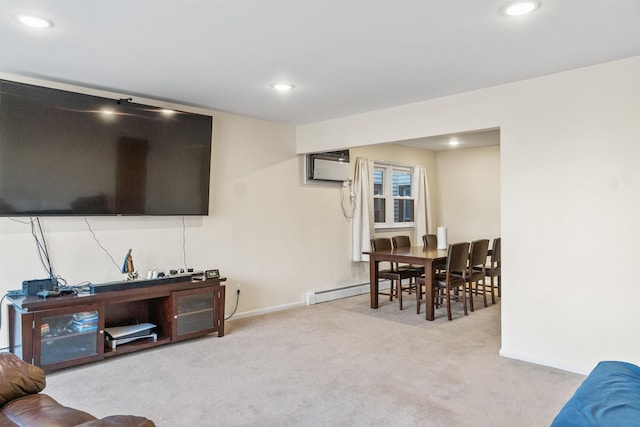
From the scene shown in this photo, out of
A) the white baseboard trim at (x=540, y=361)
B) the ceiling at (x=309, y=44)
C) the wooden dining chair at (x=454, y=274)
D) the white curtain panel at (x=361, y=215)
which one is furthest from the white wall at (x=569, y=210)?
the white curtain panel at (x=361, y=215)

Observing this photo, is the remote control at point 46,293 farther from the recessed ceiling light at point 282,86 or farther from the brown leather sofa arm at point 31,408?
the recessed ceiling light at point 282,86

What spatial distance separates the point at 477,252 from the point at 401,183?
2.26m

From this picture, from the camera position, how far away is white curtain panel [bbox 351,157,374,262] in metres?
6.26

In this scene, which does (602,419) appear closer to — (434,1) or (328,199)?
(434,1)

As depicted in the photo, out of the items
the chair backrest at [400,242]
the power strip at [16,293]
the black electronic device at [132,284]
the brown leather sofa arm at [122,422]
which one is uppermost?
the chair backrest at [400,242]

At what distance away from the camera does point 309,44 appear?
274cm

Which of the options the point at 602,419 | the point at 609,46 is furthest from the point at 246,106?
the point at 602,419

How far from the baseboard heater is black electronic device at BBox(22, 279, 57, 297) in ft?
9.97

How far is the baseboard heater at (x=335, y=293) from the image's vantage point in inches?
221

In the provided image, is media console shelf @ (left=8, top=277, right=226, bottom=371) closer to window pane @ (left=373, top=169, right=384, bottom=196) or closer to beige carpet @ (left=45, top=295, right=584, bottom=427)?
beige carpet @ (left=45, top=295, right=584, bottom=427)

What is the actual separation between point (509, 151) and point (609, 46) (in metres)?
1.03

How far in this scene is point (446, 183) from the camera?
25.4 feet

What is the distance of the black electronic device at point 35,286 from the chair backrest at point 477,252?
448 cm

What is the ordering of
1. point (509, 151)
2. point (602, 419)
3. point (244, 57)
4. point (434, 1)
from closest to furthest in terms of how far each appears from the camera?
point (602, 419) → point (434, 1) → point (244, 57) → point (509, 151)
